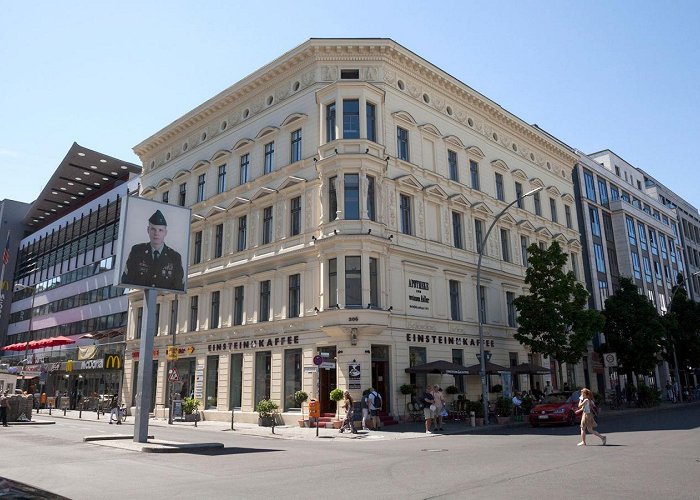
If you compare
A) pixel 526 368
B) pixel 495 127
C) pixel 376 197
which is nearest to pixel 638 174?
pixel 495 127

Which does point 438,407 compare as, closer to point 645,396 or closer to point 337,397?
point 337,397

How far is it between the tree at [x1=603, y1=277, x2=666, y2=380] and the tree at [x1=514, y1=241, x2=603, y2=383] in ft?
30.3

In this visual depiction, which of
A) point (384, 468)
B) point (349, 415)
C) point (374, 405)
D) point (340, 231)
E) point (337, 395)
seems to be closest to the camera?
point (384, 468)

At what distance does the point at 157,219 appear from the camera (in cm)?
2022

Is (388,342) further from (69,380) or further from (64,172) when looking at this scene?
(64,172)

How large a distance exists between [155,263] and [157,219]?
1681mm

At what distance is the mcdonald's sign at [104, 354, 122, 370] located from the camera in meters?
39.0

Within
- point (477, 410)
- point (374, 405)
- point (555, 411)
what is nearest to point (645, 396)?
point (555, 411)

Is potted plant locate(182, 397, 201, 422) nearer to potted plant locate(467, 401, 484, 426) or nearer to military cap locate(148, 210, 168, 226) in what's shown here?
military cap locate(148, 210, 168, 226)

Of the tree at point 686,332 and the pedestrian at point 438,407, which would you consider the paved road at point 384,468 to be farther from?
the tree at point 686,332

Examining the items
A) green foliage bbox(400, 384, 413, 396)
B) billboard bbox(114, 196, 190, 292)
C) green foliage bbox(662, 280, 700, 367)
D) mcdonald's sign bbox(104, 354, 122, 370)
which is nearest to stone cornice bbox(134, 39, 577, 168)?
billboard bbox(114, 196, 190, 292)

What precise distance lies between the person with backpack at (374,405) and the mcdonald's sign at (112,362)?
2337cm

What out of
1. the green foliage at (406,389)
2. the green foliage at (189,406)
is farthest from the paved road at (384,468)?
the green foliage at (189,406)

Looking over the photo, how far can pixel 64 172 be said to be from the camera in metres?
56.1
